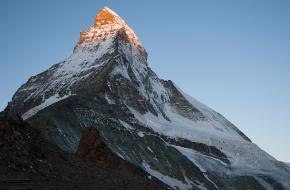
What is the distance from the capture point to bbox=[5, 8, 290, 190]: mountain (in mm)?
104375

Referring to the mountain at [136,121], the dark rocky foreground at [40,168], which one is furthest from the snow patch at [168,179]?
the dark rocky foreground at [40,168]

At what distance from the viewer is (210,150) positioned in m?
151

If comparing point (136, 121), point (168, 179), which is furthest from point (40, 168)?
point (136, 121)

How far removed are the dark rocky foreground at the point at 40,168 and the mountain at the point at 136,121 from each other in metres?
50.3

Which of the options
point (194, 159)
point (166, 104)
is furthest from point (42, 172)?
point (166, 104)

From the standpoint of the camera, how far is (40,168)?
73.8 feet

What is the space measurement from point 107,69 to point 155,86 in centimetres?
3972

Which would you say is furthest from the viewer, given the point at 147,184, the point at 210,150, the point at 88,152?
the point at 210,150

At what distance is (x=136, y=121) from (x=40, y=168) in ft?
386

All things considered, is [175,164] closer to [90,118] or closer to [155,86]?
[90,118]

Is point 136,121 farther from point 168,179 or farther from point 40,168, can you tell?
point 40,168

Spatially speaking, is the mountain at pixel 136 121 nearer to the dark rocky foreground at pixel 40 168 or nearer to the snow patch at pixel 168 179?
the snow patch at pixel 168 179

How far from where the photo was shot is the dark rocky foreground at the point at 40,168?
2059 cm

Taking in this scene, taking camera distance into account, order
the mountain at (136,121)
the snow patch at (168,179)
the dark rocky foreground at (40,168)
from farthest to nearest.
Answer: the mountain at (136,121), the snow patch at (168,179), the dark rocky foreground at (40,168)
